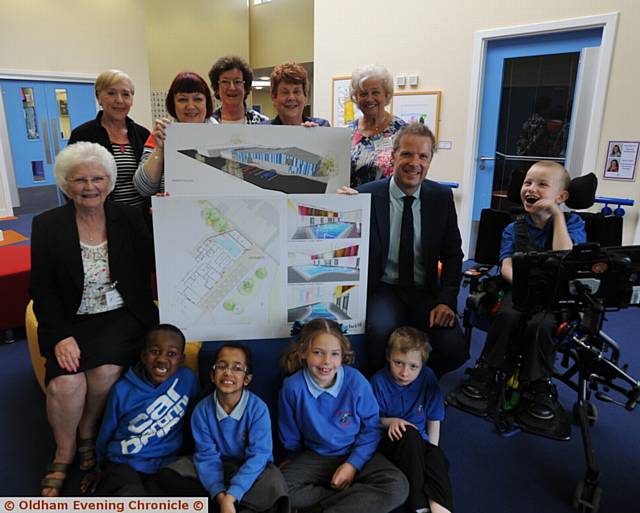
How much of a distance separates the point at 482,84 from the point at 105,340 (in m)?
4.06

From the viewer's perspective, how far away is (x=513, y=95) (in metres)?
4.39

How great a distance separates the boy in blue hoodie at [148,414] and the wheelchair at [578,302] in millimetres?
1361

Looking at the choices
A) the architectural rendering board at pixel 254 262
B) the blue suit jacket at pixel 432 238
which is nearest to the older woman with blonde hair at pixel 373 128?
the blue suit jacket at pixel 432 238

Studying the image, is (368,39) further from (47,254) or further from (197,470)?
(197,470)

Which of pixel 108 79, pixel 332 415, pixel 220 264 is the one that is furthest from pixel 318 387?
pixel 108 79

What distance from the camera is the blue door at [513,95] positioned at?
4031 mm

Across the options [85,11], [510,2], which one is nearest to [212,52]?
[85,11]

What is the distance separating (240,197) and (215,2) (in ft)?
30.1

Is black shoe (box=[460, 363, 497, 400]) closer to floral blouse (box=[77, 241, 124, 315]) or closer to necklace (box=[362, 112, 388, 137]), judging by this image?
necklace (box=[362, 112, 388, 137])

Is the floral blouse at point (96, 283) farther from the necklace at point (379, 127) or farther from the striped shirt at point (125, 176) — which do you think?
the necklace at point (379, 127)

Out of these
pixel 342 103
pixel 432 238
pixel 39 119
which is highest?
pixel 342 103

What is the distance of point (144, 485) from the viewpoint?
1.67 meters

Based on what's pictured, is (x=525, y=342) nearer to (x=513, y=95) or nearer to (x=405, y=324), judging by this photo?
(x=405, y=324)

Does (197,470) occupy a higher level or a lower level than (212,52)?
lower
